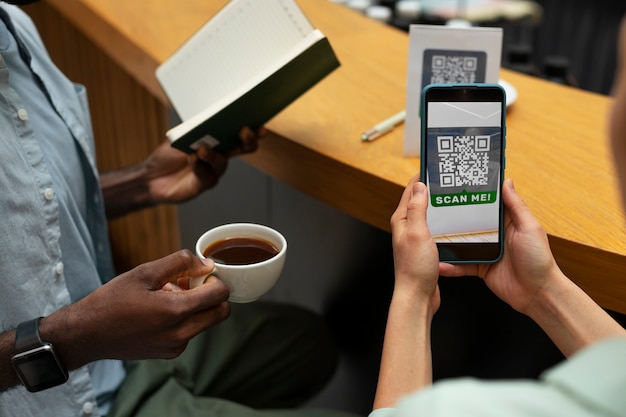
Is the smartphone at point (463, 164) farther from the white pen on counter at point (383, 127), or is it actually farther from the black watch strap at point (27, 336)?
the black watch strap at point (27, 336)

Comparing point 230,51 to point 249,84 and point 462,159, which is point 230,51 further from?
point 462,159

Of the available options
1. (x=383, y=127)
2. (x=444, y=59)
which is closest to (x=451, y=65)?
(x=444, y=59)

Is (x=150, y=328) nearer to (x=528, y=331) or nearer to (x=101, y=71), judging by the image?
(x=528, y=331)

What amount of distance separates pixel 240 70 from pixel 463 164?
413 millimetres

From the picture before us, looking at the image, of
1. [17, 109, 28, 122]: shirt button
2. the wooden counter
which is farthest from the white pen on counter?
[17, 109, 28, 122]: shirt button

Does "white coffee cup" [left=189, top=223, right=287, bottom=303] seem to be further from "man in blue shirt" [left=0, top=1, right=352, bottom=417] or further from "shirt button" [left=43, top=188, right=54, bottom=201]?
"shirt button" [left=43, top=188, right=54, bottom=201]

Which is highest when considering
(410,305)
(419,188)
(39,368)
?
(419,188)

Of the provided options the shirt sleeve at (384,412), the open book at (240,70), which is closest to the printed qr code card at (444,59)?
the open book at (240,70)

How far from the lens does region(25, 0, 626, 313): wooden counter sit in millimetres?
858

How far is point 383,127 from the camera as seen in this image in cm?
111

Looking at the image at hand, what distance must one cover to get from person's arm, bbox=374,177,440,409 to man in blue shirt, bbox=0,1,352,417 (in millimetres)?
212

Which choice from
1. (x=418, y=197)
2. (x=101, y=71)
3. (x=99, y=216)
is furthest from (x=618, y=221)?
(x=101, y=71)

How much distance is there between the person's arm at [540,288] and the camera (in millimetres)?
775

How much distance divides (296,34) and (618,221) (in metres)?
0.51
